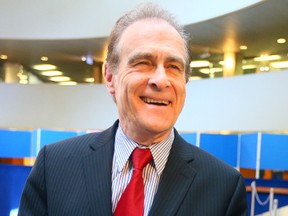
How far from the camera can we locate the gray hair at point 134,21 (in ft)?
4.76

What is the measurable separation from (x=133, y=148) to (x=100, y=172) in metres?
0.14

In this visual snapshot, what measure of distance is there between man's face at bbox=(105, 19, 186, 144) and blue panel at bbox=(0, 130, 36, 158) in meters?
8.66

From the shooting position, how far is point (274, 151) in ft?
25.6

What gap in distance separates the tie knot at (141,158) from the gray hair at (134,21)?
303mm

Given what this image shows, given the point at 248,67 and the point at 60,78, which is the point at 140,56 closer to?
the point at 248,67

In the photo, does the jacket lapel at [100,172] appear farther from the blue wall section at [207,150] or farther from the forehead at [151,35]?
the blue wall section at [207,150]

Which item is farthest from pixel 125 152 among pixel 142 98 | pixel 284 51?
pixel 284 51

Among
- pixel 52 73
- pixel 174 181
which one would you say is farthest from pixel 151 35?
pixel 52 73

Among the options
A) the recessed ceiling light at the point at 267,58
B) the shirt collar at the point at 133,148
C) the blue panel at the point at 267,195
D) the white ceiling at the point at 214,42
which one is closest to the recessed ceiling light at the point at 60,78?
the white ceiling at the point at 214,42

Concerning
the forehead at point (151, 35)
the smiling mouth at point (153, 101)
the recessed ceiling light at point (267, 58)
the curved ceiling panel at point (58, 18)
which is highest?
the curved ceiling panel at point (58, 18)

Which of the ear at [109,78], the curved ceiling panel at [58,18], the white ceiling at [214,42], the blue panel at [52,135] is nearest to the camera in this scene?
the ear at [109,78]

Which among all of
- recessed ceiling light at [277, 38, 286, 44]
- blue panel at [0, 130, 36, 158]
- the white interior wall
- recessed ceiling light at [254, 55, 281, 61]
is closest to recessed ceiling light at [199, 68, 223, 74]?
the white interior wall

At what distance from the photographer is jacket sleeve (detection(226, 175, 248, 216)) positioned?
138 cm

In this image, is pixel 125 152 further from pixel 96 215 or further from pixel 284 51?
pixel 284 51
